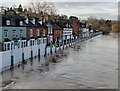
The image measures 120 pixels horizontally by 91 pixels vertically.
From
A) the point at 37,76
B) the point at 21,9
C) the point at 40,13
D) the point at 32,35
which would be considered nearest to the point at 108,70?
the point at 37,76

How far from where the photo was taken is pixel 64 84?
20.0 metres

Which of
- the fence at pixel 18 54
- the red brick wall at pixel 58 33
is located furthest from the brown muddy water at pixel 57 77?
the red brick wall at pixel 58 33

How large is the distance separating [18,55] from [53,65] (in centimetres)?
370

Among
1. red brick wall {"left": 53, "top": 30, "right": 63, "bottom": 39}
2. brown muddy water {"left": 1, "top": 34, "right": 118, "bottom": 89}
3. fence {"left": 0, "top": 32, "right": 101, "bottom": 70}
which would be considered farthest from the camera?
red brick wall {"left": 53, "top": 30, "right": 63, "bottom": 39}

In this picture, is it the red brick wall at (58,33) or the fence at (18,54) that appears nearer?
the fence at (18,54)

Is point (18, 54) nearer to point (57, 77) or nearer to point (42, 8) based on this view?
point (57, 77)

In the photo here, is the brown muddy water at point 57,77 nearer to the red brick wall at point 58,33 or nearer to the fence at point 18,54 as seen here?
the fence at point 18,54

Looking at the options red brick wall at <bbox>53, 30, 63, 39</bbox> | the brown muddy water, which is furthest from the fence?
red brick wall at <bbox>53, 30, 63, 39</bbox>

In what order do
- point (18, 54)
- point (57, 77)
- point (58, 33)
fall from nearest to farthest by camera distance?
1. point (57, 77)
2. point (18, 54)
3. point (58, 33)

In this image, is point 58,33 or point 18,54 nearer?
point 18,54

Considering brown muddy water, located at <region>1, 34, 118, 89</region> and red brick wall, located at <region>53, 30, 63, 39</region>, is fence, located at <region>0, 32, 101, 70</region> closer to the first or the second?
brown muddy water, located at <region>1, 34, 118, 89</region>

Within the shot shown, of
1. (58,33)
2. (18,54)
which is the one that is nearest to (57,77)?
(18,54)

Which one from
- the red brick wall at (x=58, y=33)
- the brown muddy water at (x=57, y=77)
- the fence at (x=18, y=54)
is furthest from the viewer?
the red brick wall at (x=58, y=33)

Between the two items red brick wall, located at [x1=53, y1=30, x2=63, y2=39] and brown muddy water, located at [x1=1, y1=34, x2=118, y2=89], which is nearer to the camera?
brown muddy water, located at [x1=1, y1=34, x2=118, y2=89]
